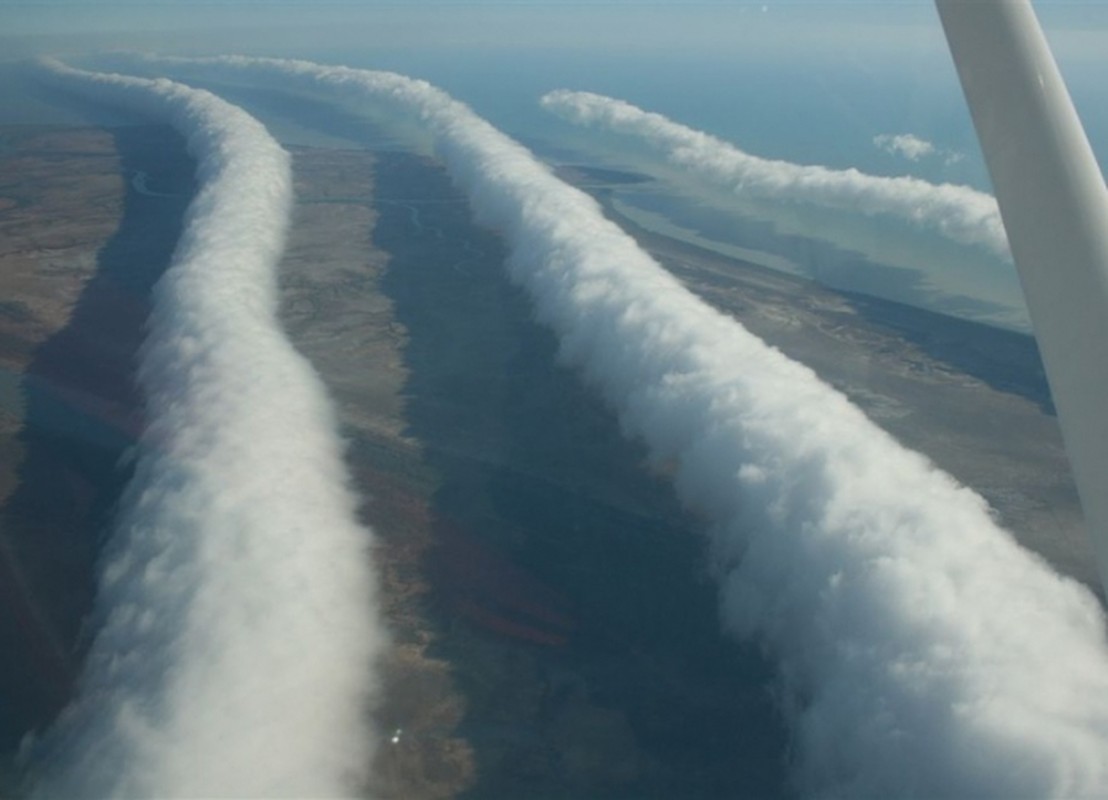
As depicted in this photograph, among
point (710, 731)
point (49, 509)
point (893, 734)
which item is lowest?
point (49, 509)

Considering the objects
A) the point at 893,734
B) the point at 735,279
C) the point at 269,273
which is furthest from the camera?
the point at 735,279

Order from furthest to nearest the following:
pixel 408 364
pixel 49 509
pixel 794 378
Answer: pixel 408 364 → pixel 794 378 → pixel 49 509

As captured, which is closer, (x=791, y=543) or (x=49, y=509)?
(x=791, y=543)

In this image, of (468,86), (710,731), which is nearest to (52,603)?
(710,731)

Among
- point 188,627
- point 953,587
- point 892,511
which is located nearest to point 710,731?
point 953,587

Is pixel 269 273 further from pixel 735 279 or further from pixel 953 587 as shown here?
pixel 953 587

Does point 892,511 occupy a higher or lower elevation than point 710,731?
higher

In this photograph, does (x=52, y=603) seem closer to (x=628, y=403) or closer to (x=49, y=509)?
(x=49, y=509)
